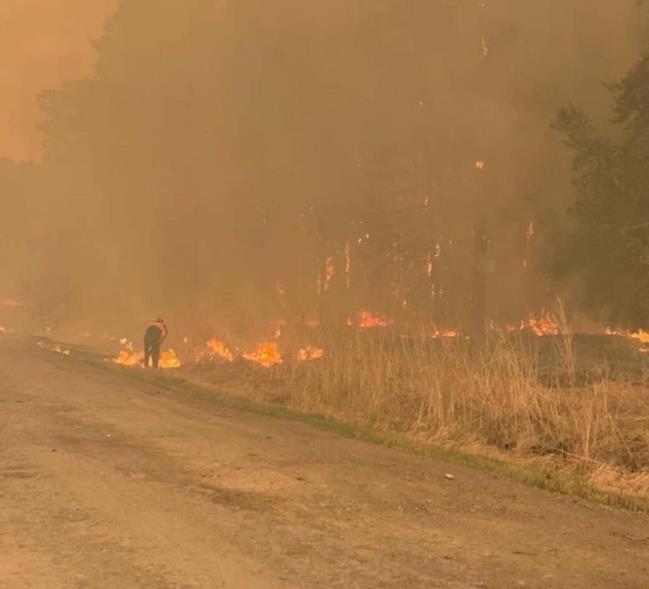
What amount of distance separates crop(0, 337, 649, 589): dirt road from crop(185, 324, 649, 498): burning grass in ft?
3.87

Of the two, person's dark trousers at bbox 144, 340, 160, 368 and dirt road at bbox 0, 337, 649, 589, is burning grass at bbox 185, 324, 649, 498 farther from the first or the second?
person's dark trousers at bbox 144, 340, 160, 368

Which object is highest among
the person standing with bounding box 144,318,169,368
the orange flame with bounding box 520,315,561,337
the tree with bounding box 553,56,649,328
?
the tree with bounding box 553,56,649,328

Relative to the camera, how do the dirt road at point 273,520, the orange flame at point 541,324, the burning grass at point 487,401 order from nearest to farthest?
the dirt road at point 273,520
the burning grass at point 487,401
the orange flame at point 541,324

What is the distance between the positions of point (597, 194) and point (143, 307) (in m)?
25.1

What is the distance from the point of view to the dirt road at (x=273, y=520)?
146 inches

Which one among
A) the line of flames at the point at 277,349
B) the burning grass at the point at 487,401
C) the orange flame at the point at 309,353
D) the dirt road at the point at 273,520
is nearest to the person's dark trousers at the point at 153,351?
the line of flames at the point at 277,349

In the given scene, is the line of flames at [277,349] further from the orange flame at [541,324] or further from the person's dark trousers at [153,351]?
the person's dark trousers at [153,351]

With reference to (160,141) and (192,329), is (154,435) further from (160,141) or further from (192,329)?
(160,141)

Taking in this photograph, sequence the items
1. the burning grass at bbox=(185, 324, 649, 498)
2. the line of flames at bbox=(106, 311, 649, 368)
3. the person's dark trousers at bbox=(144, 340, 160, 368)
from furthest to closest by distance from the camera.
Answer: the person's dark trousers at bbox=(144, 340, 160, 368) < the line of flames at bbox=(106, 311, 649, 368) < the burning grass at bbox=(185, 324, 649, 498)

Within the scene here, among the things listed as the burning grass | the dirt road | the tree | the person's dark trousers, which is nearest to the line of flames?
the person's dark trousers

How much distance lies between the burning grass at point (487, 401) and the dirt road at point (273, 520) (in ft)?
3.87

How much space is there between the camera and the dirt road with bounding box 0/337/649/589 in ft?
12.1

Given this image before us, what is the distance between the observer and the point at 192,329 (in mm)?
30359

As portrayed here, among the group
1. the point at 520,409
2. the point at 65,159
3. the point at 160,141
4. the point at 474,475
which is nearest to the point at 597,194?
the point at 520,409
